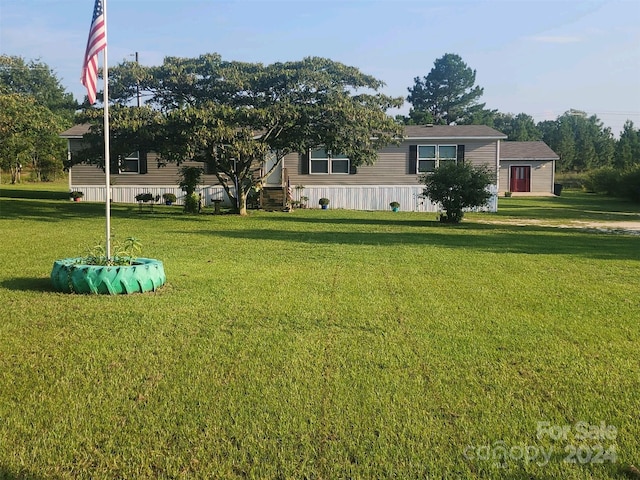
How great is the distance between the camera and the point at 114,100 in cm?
1802

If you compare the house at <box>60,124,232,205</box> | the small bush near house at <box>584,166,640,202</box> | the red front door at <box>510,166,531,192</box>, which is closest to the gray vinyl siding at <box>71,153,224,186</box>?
the house at <box>60,124,232,205</box>

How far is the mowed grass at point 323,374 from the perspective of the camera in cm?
281

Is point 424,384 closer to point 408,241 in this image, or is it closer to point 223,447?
point 223,447

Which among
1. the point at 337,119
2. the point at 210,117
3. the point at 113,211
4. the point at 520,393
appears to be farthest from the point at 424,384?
the point at 113,211

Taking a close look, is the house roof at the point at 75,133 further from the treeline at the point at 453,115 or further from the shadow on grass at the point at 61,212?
the treeline at the point at 453,115

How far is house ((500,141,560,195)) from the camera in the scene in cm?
3716

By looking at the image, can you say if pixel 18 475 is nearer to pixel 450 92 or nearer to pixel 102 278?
pixel 102 278

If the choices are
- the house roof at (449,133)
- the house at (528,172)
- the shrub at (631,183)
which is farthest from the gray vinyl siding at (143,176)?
the shrub at (631,183)

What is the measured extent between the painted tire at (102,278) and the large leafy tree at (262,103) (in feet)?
34.4

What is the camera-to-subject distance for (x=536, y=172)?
123ft

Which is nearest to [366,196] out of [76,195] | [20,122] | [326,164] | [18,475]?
[326,164]

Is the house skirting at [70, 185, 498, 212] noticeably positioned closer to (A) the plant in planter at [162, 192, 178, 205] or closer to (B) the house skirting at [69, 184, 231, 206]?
(B) the house skirting at [69, 184, 231, 206]

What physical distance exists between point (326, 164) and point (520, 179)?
1865 cm

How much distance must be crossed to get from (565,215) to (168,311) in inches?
729
